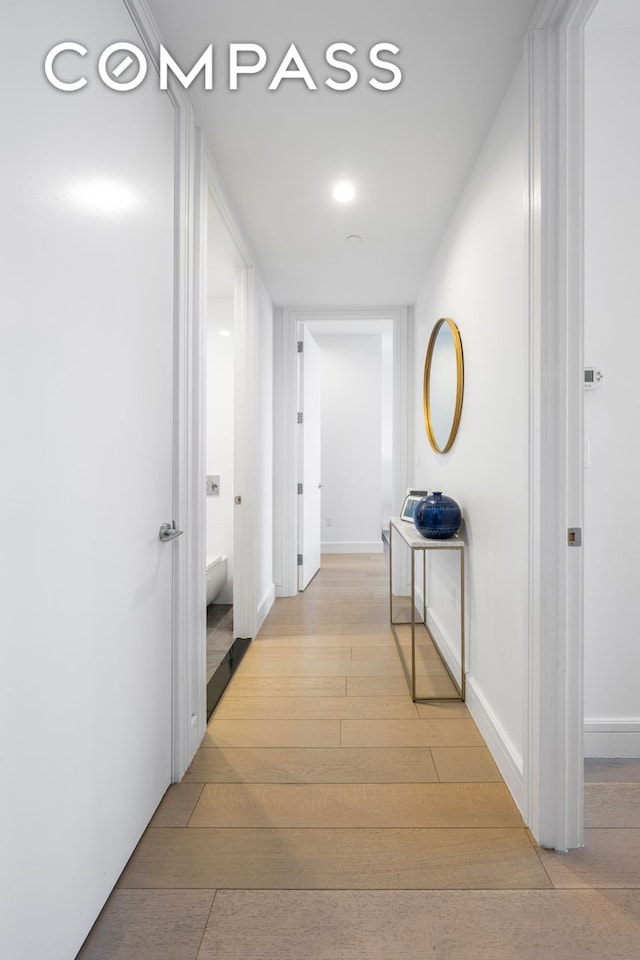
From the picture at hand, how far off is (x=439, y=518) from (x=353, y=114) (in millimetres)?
1658

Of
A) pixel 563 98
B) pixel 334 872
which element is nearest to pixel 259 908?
pixel 334 872

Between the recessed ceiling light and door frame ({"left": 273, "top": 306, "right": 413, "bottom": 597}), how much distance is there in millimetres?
1766

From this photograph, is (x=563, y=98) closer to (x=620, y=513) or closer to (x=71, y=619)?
(x=620, y=513)

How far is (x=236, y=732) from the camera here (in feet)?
7.00

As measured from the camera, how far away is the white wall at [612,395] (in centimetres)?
186

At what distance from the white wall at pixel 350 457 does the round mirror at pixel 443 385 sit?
286 centimetres

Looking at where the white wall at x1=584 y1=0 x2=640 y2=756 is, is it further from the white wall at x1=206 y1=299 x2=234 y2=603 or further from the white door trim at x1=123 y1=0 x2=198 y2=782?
the white wall at x1=206 y1=299 x2=234 y2=603

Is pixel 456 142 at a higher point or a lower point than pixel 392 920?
higher

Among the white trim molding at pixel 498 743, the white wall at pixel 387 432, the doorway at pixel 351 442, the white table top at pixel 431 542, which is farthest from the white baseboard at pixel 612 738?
the white wall at pixel 387 432

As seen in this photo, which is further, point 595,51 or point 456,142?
point 456,142

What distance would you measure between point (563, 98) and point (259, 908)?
88.9 inches

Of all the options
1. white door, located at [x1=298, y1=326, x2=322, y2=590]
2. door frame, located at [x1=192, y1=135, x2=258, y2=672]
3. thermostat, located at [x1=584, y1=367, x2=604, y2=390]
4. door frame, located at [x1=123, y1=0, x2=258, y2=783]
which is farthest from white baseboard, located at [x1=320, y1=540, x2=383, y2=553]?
thermostat, located at [x1=584, y1=367, x2=604, y2=390]

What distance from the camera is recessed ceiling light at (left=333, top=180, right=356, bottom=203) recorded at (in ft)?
7.86

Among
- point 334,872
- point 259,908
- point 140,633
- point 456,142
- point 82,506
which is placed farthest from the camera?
point 456,142
